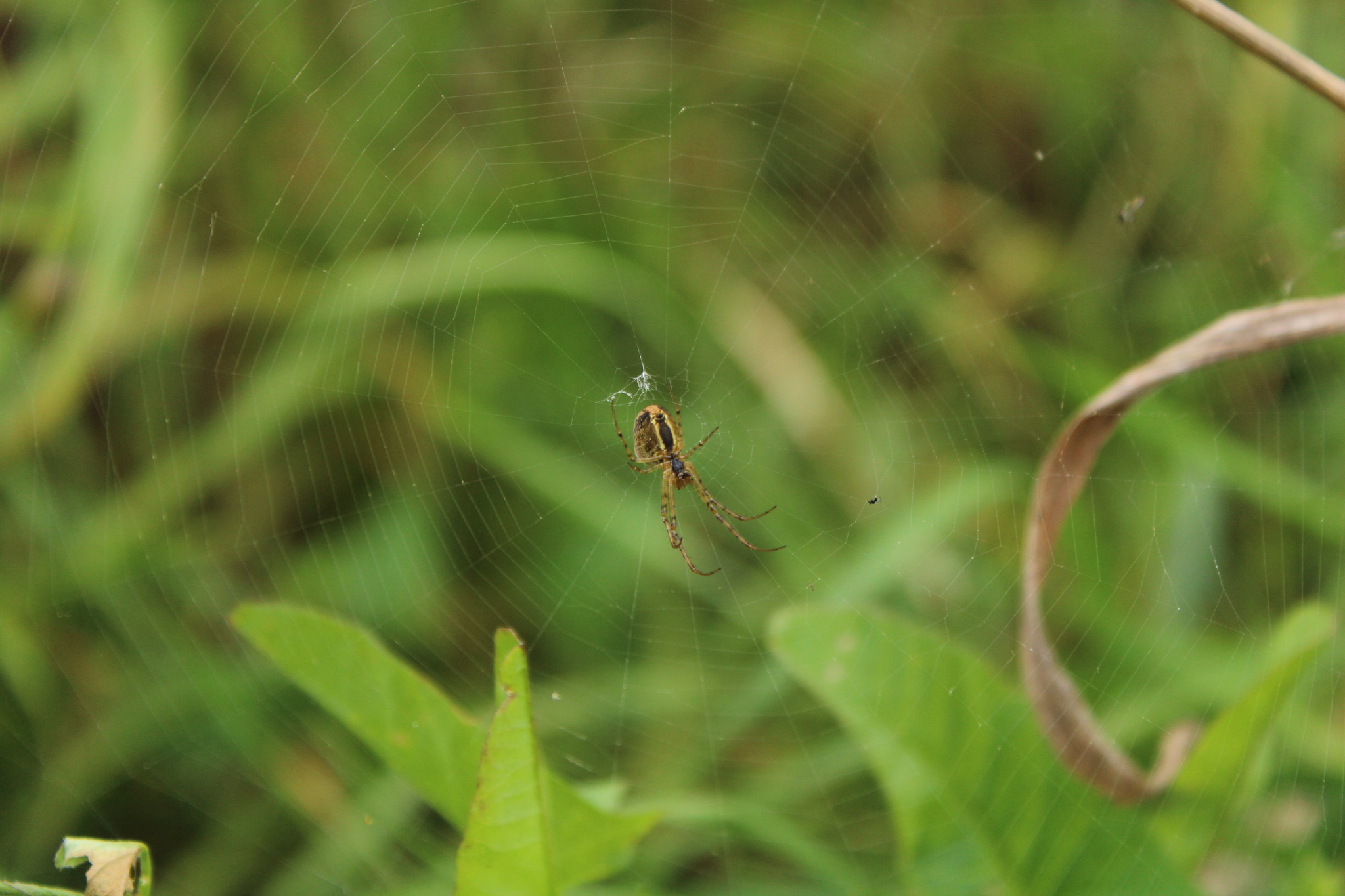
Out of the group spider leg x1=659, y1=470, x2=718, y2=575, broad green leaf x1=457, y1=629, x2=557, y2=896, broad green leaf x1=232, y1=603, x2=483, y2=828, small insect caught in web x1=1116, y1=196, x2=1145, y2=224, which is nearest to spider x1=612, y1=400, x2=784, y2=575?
spider leg x1=659, y1=470, x2=718, y2=575

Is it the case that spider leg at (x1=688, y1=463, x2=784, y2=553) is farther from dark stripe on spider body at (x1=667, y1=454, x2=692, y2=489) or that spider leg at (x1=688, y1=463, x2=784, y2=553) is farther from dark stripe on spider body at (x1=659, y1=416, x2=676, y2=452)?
dark stripe on spider body at (x1=659, y1=416, x2=676, y2=452)

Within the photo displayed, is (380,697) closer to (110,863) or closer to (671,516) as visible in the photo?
(110,863)

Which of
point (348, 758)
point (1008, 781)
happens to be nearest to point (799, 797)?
point (1008, 781)

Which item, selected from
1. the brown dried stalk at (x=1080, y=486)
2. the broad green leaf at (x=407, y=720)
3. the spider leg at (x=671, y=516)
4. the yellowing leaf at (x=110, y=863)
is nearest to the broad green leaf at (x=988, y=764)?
the brown dried stalk at (x=1080, y=486)

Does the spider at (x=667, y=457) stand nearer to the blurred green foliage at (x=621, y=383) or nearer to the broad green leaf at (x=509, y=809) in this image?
the blurred green foliage at (x=621, y=383)

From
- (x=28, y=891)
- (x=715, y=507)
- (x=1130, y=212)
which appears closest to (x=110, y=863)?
(x=28, y=891)

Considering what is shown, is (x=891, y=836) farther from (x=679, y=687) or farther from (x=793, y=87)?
(x=793, y=87)
